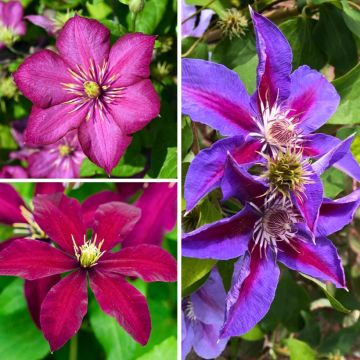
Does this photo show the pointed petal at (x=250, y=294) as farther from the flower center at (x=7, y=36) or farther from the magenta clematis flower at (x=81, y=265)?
the flower center at (x=7, y=36)

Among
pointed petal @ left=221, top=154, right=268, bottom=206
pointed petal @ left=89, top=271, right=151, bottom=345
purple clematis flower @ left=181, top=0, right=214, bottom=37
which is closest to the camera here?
pointed petal @ left=221, top=154, right=268, bottom=206

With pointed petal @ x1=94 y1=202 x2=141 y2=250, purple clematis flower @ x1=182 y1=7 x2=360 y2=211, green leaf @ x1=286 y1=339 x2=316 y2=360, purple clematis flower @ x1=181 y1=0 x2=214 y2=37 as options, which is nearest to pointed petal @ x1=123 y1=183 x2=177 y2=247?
pointed petal @ x1=94 y1=202 x2=141 y2=250

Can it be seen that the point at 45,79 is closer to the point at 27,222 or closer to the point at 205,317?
the point at 27,222

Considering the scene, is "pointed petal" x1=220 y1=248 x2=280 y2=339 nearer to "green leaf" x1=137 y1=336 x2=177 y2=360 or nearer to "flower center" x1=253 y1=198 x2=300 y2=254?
"flower center" x1=253 y1=198 x2=300 y2=254

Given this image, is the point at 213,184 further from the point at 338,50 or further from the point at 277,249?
the point at 338,50

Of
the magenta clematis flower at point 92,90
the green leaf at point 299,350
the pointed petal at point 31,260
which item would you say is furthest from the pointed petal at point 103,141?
the green leaf at point 299,350

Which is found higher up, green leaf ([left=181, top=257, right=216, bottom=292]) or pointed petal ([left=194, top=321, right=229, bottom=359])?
green leaf ([left=181, top=257, right=216, bottom=292])

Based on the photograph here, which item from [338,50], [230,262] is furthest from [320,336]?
[338,50]
